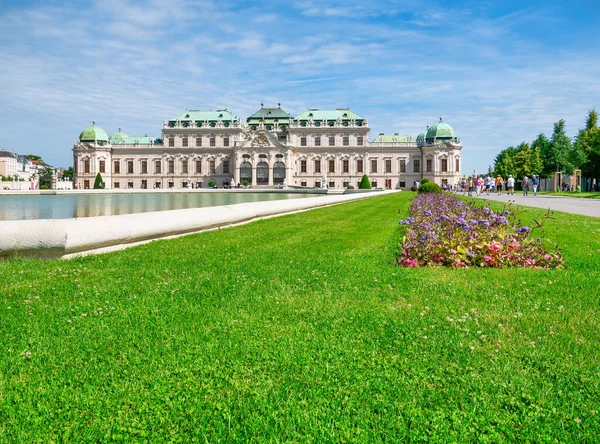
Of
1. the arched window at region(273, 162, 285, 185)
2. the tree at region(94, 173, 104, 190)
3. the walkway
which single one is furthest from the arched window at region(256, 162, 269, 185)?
the walkway

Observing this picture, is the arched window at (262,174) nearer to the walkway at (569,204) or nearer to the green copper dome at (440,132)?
the green copper dome at (440,132)

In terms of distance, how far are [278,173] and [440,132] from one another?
31260mm

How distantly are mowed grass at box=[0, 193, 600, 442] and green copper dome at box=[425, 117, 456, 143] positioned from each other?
8568 cm

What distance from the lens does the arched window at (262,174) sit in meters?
85.9

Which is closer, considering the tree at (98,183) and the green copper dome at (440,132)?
the tree at (98,183)

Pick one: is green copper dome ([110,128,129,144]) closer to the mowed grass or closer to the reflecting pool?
the reflecting pool

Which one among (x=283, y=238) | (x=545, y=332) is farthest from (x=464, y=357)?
(x=283, y=238)

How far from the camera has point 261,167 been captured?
86.1m

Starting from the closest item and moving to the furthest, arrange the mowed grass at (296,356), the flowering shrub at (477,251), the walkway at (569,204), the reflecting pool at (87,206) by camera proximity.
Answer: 1. the mowed grass at (296,356)
2. the flowering shrub at (477,251)
3. the reflecting pool at (87,206)
4. the walkway at (569,204)

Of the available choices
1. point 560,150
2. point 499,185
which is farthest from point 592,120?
point 499,185

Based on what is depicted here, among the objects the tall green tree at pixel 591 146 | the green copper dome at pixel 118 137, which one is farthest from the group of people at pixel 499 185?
the green copper dome at pixel 118 137

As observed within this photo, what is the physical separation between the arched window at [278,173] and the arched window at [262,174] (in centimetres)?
151

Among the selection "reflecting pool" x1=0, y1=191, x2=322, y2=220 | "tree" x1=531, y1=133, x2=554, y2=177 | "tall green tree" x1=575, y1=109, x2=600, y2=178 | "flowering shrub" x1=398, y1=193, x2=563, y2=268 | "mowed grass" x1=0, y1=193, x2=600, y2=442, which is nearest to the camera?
"mowed grass" x1=0, y1=193, x2=600, y2=442

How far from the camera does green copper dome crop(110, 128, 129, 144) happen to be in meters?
94.6
